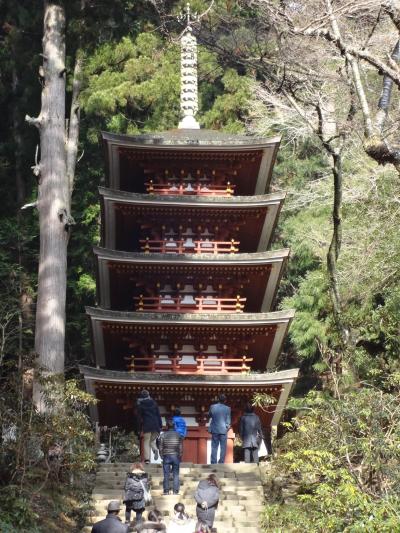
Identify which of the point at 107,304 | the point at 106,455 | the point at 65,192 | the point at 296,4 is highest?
the point at 296,4

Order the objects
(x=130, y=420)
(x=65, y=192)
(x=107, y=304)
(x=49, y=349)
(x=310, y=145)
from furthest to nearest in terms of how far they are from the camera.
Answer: (x=310, y=145) < (x=107, y=304) < (x=130, y=420) < (x=65, y=192) < (x=49, y=349)

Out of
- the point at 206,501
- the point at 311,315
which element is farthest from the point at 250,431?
the point at 311,315

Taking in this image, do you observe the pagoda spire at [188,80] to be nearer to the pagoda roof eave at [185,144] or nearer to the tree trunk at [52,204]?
the pagoda roof eave at [185,144]

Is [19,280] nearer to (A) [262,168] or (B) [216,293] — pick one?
(B) [216,293]

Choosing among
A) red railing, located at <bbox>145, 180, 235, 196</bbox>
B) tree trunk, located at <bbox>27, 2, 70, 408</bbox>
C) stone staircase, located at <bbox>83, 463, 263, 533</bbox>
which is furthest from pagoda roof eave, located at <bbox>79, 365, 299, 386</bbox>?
red railing, located at <bbox>145, 180, 235, 196</bbox>

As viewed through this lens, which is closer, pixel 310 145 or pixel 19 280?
pixel 19 280

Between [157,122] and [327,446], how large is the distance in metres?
15.0

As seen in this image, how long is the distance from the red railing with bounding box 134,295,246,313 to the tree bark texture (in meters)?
2.55

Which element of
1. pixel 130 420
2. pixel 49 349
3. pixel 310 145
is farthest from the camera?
pixel 310 145

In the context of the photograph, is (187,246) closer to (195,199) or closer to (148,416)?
(195,199)

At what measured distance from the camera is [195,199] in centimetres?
1619

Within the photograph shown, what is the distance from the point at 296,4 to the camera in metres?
11.4

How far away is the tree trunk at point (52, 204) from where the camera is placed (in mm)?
13641

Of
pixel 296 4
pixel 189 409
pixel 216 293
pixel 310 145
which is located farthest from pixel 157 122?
pixel 296 4
